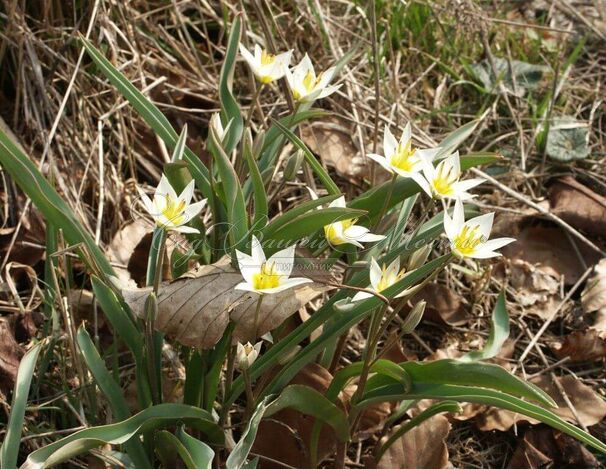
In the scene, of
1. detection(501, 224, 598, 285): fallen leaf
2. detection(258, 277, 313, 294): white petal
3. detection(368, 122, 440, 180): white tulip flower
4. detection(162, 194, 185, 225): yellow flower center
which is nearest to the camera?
detection(258, 277, 313, 294): white petal

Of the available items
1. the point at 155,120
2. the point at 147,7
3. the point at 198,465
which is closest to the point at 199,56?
the point at 147,7

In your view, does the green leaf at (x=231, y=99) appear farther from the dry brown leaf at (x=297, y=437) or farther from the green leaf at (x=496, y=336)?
the green leaf at (x=496, y=336)

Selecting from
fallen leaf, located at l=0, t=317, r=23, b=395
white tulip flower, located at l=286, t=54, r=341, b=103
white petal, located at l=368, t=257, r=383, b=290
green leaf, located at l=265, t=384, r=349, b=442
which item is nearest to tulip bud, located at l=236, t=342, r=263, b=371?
green leaf, located at l=265, t=384, r=349, b=442

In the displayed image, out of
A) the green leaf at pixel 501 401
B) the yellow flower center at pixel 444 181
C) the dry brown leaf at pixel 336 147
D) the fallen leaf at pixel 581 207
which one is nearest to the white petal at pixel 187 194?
the yellow flower center at pixel 444 181

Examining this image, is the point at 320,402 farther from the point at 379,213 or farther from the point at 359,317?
the point at 379,213

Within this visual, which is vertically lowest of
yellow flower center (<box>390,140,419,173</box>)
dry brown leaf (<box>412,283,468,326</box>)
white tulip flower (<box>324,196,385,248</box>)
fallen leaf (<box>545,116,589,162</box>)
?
dry brown leaf (<box>412,283,468,326</box>)

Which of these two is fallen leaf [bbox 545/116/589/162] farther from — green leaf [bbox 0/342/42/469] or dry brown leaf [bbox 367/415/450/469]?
green leaf [bbox 0/342/42/469]
